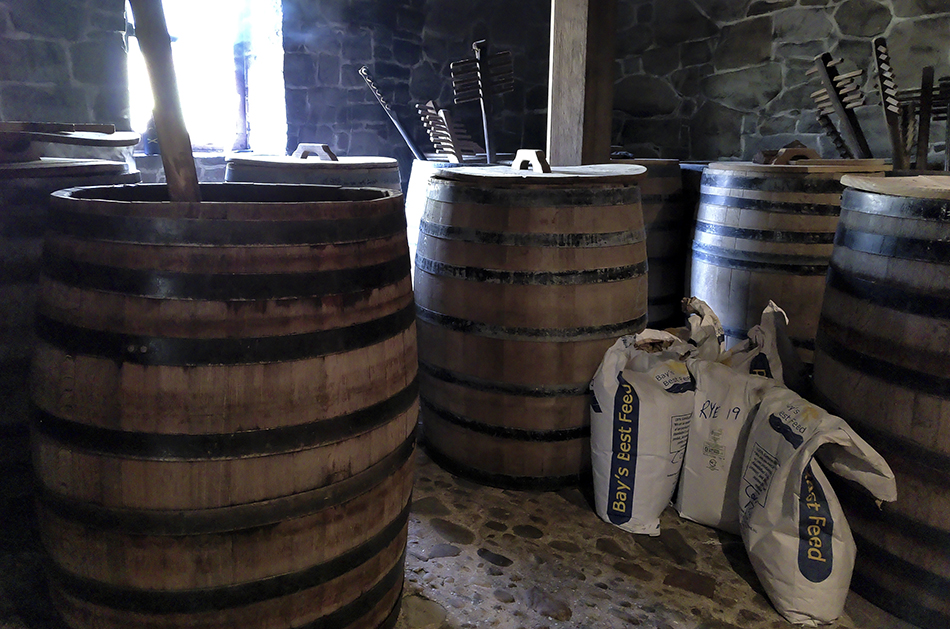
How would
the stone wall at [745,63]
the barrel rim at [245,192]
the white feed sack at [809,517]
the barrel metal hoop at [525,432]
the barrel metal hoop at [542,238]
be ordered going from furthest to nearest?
the stone wall at [745,63]
the barrel metal hoop at [525,432]
the barrel metal hoop at [542,238]
the white feed sack at [809,517]
the barrel rim at [245,192]

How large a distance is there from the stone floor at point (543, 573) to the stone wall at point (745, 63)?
13.0ft

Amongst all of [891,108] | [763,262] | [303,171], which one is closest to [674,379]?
[763,262]

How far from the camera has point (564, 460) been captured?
2.26 meters

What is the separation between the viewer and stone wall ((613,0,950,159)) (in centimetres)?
451

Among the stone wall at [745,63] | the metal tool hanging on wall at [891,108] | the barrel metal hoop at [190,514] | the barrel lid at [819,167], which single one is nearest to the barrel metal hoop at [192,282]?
the barrel metal hoop at [190,514]

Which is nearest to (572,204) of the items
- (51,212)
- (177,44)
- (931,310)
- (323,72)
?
(931,310)

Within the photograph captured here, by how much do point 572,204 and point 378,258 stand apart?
950 mm

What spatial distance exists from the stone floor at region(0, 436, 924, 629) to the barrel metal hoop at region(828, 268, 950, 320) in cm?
77

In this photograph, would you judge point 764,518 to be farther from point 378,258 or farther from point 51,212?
point 51,212

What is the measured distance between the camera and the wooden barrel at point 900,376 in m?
1.53

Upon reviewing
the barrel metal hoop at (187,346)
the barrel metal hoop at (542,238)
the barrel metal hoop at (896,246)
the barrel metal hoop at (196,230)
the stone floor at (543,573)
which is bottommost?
the stone floor at (543,573)

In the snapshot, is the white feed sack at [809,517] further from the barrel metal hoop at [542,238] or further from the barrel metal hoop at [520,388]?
the barrel metal hoop at [542,238]

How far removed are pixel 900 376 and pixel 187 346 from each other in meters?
1.55

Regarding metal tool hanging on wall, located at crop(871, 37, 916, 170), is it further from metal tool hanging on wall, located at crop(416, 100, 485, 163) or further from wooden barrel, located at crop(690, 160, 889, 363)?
metal tool hanging on wall, located at crop(416, 100, 485, 163)
